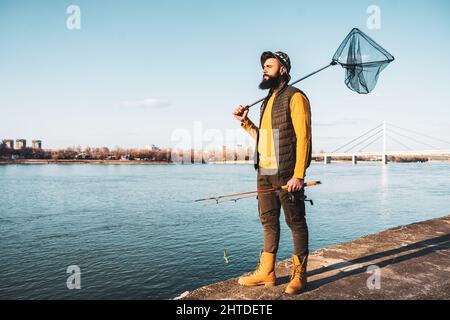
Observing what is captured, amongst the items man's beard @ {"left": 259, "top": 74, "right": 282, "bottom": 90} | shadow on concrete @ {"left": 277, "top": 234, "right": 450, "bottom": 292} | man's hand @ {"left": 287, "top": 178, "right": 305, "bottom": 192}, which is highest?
man's beard @ {"left": 259, "top": 74, "right": 282, "bottom": 90}

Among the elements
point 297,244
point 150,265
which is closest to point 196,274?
point 150,265

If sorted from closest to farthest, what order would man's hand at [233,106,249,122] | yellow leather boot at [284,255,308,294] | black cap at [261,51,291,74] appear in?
yellow leather boot at [284,255,308,294] → black cap at [261,51,291,74] → man's hand at [233,106,249,122]

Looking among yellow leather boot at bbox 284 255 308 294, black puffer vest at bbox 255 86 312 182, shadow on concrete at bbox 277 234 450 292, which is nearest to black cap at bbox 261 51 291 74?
black puffer vest at bbox 255 86 312 182

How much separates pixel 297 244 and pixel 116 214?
60.8 ft

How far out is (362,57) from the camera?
4227 millimetres

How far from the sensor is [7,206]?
23.1 meters

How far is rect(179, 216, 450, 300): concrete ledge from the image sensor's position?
3.30 meters

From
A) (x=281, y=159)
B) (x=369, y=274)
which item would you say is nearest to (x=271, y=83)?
(x=281, y=159)

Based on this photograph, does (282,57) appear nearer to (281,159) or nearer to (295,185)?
(281,159)

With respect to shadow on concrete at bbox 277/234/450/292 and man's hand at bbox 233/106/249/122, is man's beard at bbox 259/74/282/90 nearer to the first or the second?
man's hand at bbox 233/106/249/122

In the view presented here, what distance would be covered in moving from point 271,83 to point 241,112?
497 mm

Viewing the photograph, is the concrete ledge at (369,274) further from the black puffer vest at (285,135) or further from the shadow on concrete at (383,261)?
the black puffer vest at (285,135)
